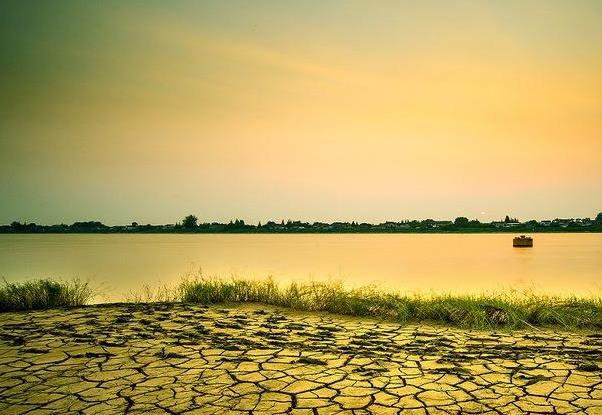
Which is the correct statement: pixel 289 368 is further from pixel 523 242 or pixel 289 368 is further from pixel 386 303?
pixel 523 242

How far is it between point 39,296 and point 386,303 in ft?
20.9

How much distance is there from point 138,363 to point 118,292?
39.9ft

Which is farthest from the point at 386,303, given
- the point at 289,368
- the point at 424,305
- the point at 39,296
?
the point at 39,296

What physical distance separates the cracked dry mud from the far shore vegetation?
654 mm

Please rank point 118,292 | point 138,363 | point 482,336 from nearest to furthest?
point 138,363, point 482,336, point 118,292

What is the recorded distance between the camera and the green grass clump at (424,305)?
717 cm

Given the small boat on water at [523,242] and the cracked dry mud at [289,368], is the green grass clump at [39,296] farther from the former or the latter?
the small boat on water at [523,242]

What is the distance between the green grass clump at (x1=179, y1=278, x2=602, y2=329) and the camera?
23.5 ft

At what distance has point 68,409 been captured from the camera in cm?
367

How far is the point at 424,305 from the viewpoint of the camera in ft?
25.7

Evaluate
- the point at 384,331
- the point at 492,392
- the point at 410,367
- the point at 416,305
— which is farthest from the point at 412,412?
the point at 416,305

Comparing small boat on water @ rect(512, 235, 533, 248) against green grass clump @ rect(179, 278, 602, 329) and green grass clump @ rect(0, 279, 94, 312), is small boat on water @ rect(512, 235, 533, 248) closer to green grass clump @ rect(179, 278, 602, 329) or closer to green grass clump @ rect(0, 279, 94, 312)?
green grass clump @ rect(179, 278, 602, 329)

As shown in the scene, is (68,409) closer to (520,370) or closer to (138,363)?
(138,363)

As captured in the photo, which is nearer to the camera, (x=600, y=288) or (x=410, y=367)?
(x=410, y=367)
